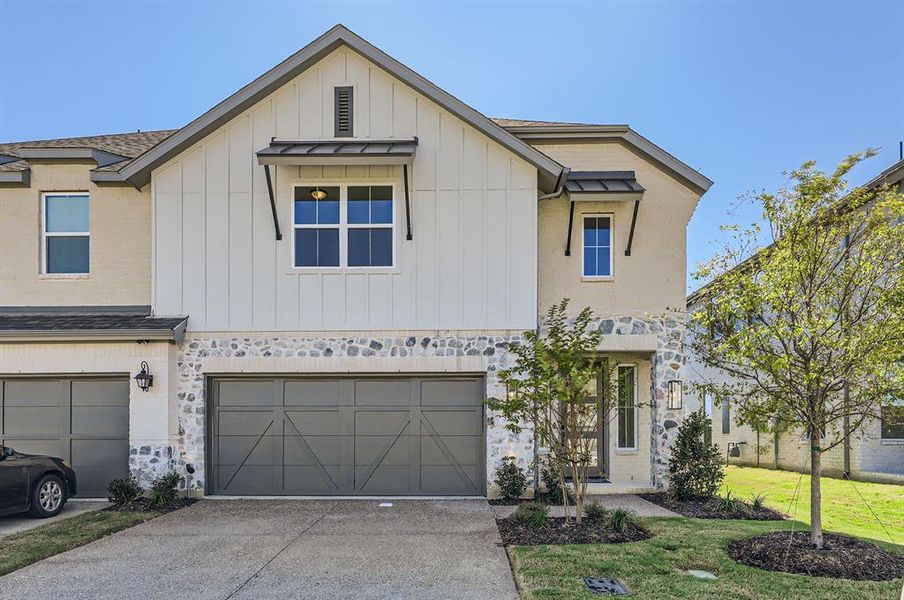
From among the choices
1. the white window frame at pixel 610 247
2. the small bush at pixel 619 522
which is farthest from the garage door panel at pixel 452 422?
the white window frame at pixel 610 247

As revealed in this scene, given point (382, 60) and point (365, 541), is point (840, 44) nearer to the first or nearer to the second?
point (382, 60)

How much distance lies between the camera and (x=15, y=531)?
343 inches

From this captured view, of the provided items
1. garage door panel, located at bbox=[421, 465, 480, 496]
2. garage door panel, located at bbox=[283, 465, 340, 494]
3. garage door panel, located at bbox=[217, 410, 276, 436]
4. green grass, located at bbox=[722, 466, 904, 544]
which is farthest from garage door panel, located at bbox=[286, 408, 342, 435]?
green grass, located at bbox=[722, 466, 904, 544]

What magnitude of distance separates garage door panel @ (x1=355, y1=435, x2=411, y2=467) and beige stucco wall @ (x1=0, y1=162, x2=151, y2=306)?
5.04m

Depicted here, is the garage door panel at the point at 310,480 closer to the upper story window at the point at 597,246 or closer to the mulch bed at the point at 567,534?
the mulch bed at the point at 567,534

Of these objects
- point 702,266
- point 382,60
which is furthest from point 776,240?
point 382,60

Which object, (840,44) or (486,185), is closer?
(486,185)

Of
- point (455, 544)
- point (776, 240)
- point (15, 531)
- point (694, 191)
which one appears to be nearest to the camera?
point (776, 240)

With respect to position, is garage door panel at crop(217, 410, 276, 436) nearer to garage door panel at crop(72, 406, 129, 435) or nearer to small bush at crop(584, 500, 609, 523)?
garage door panel at crop(72, 406, 129, 435)

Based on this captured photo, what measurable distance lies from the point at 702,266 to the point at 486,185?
4.51m

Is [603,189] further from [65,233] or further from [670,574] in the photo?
[65,233]

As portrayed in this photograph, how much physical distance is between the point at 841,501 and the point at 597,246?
258 inches

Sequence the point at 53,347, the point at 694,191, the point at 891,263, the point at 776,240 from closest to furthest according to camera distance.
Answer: the point at 891,263
the point at 776,240
the point at 53,347
the point at 694,191

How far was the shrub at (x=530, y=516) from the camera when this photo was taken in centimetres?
852
